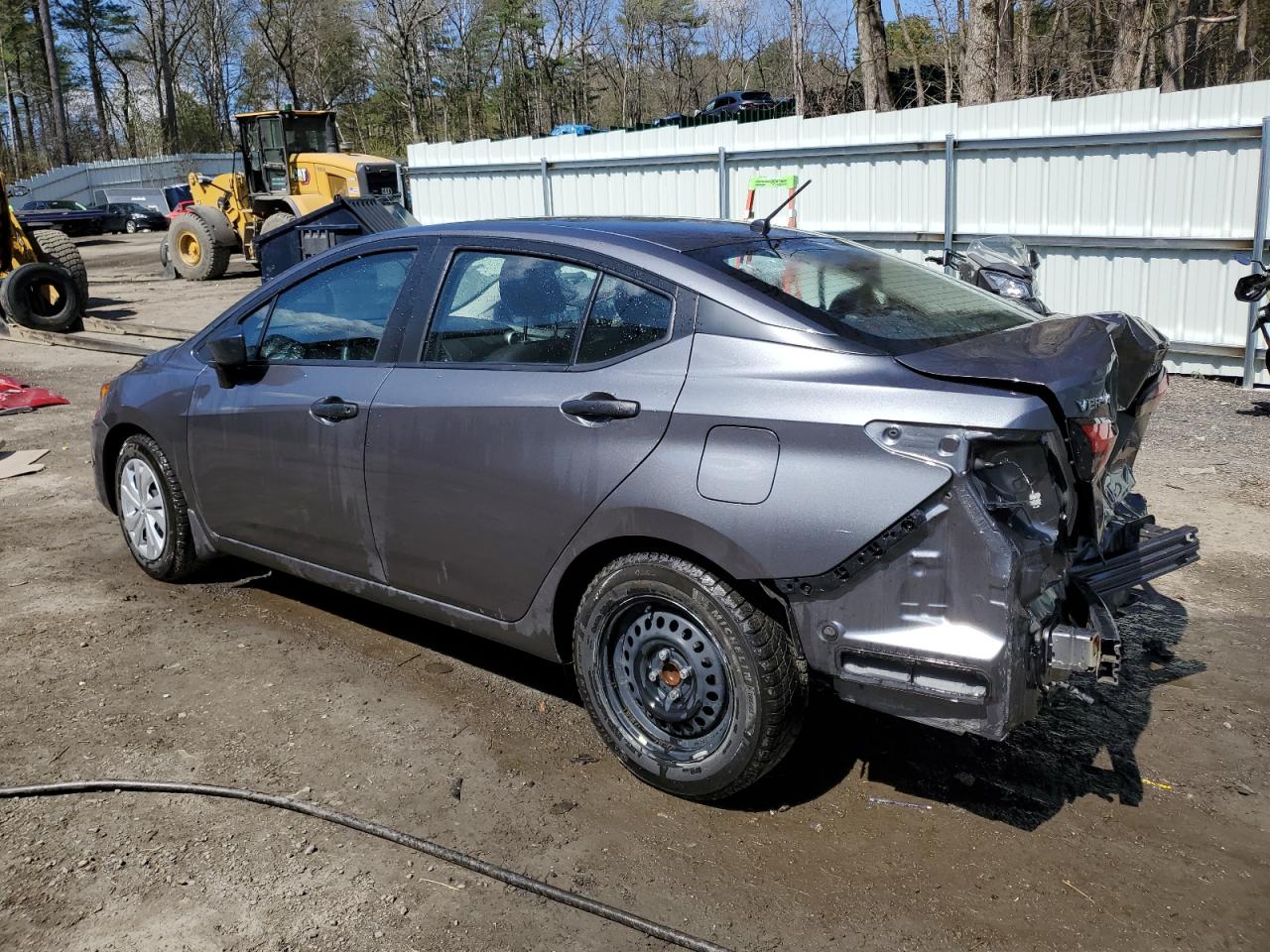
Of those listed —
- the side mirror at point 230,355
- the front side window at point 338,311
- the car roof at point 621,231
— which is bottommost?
the side mirror at point 230,355

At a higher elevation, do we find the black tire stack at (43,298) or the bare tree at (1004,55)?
the bare tree at (1004,55)

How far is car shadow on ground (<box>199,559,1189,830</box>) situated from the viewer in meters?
3.54

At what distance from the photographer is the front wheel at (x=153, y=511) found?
5.17 metres

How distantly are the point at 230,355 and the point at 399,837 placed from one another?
2188 mm

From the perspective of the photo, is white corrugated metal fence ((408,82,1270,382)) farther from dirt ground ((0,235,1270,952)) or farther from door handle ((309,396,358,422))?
door handle ((309,396,358,422))

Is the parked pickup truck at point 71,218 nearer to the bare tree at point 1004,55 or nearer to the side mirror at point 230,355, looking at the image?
the bare tree at point 1004,55

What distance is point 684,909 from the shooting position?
300cm

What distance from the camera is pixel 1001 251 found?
9031mm

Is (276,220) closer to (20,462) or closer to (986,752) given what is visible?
(20,462)

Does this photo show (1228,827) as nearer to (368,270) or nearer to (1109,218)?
(368,270)

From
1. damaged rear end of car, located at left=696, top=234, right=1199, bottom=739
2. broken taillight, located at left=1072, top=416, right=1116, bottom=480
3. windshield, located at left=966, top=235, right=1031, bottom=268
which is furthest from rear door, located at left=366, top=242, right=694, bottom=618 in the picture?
windshield, located at left=966, top=235, right=1031, bottom=268

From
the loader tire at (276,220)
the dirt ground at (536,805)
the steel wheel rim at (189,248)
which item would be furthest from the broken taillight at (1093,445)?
the steel wheel rim at (189,248)

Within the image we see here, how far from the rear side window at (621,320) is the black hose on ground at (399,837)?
153 cm

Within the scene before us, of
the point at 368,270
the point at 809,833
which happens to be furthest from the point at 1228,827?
the point at 368,270
